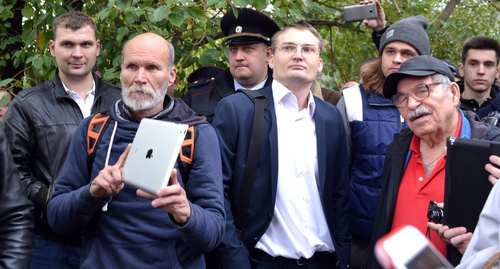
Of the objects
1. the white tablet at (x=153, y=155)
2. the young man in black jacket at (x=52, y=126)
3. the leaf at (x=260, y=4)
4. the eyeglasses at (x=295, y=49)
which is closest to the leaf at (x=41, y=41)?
the young man in black jacket at (x=52, y=126)

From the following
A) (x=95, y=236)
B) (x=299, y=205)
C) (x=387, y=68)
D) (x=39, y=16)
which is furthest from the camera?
(x=39, y=16)

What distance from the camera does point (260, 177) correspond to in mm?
3299

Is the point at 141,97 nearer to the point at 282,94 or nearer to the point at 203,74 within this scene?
the point at 282,94

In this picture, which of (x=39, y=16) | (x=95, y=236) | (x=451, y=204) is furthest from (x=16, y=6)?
(x=451, y=204)

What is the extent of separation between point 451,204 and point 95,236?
1770mm

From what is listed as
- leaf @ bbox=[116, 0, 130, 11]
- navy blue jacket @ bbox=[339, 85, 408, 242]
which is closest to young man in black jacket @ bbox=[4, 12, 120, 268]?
leaf @ bbox=[116, 0, 130, 11]

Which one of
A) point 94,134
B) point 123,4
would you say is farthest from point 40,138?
point 123,4

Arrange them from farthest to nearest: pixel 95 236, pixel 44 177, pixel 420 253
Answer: pixel 44 177 < pixel 95 236 < pixel 420 253

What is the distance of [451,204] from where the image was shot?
276 cm

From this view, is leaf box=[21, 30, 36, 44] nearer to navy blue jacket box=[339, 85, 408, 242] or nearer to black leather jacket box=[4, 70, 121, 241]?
black leather jacket box=[4, 70, 121, 241]

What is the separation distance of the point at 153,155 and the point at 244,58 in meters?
2.45

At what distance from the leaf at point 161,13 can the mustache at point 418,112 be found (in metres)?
1.86

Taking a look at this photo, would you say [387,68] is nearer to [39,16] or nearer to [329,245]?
[329,245]

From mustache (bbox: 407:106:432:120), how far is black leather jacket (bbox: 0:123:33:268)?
2.12 m
